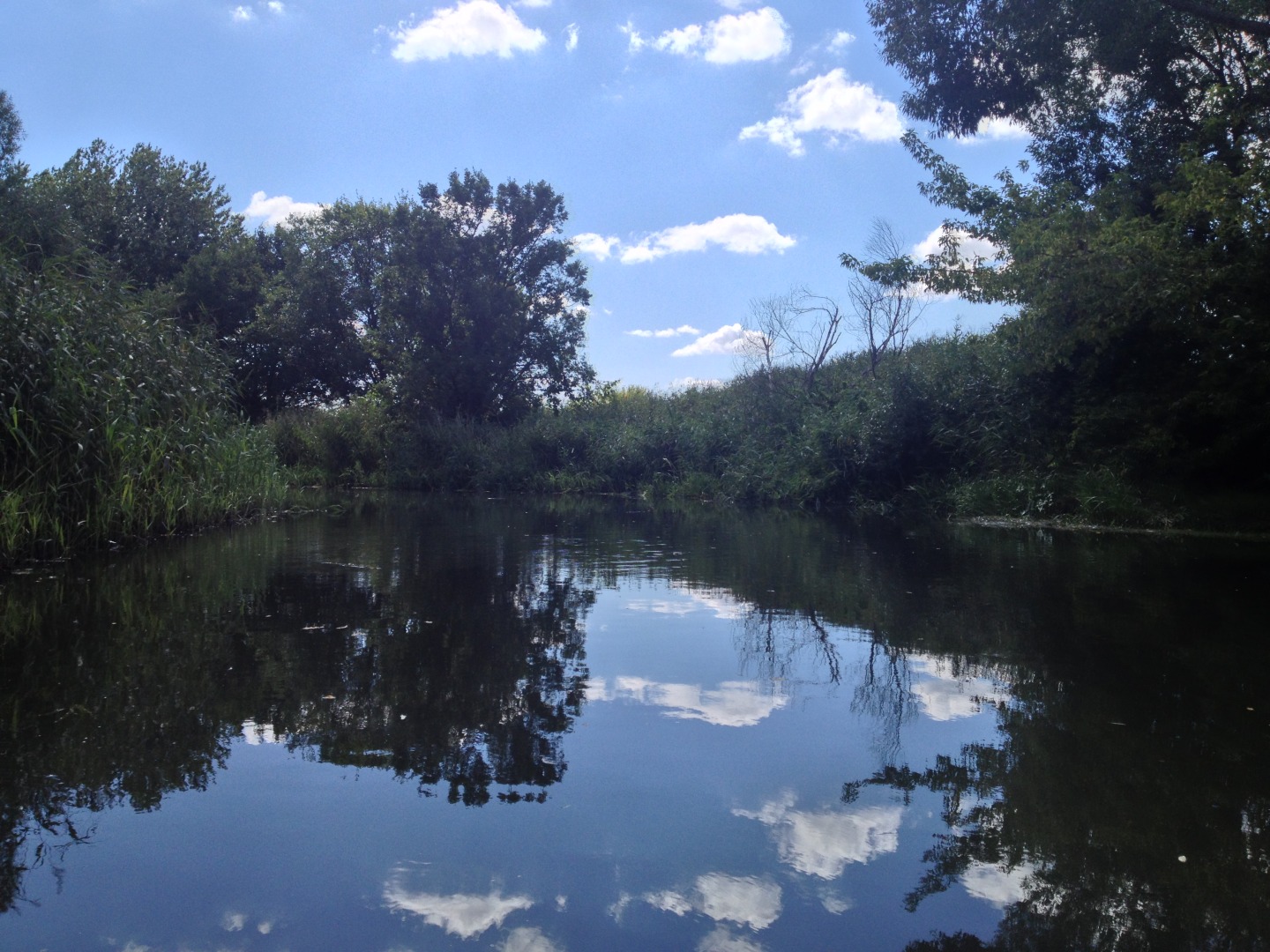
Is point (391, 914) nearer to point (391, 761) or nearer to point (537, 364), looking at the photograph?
point (391, 761)

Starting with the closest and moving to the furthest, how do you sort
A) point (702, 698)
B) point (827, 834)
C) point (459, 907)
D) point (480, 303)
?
point (459, 907) < point (827, 834) < point (702, 698) < point (480, 303)

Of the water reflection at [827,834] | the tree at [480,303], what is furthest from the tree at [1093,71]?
the tree at [480,303]

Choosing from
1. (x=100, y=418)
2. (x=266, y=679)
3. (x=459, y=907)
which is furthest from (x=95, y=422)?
(x=459, y=907)

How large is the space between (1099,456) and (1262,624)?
28.2 ft

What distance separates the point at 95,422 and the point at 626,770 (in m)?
6.87

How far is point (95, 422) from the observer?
7.89 meters

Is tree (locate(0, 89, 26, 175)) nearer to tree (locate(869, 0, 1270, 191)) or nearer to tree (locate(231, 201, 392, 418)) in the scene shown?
tree (locate(231, 201, 392, 418))

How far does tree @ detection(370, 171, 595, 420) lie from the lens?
27.4 m

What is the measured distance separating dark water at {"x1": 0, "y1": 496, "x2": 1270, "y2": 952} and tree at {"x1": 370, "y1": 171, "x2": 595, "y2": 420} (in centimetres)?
2162

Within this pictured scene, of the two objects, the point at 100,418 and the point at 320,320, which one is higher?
the point at 320,320

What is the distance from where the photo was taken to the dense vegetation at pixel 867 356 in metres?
8.75

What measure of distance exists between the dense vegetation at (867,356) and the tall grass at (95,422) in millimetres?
32

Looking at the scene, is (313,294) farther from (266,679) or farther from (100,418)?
(266,679)

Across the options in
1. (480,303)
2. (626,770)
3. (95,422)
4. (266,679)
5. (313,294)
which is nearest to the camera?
(626,770)
